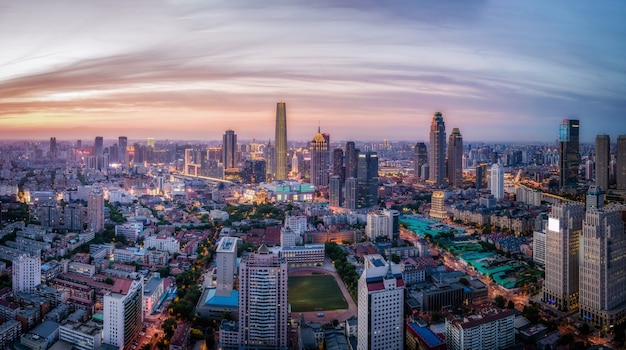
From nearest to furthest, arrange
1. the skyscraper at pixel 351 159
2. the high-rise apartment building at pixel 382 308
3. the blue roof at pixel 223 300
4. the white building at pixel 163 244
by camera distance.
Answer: the high-rise apartment building at pixel 382 308 → the blue roof at pixel 223 300 → the white building at pixel 163 244 → the skyscraper at pixel 351 159

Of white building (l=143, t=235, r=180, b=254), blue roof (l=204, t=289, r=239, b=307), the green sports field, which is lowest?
the green sports field

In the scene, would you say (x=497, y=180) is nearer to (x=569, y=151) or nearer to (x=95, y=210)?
(x=569, y=151)

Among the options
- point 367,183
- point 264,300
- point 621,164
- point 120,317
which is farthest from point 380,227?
point 621,164

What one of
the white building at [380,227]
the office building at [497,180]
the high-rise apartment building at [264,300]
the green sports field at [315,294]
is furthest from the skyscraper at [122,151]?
the high-rise apartment building at [264,300]

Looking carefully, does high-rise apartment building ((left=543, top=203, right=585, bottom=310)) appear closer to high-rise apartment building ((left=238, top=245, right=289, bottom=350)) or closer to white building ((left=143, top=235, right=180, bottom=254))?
high-rise apartment building ((left=238, top=245, right=289, bottom=350))

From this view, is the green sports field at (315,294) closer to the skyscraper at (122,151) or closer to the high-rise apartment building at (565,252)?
the high-rise apartment building at (565,252)

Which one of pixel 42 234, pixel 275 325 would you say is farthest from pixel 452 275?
pixel 42 234

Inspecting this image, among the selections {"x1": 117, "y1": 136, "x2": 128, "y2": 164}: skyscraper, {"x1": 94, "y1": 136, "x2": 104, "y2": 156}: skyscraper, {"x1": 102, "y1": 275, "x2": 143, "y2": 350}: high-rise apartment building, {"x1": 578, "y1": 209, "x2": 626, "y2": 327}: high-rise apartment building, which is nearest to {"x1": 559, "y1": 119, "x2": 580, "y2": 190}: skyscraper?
{"x1": 578, "y1": 209, "x2": 626, "y2": 327}: high-rise apartment building
